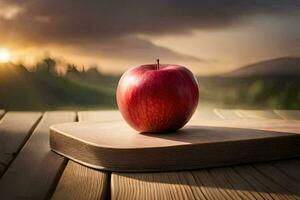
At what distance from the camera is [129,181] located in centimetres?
77

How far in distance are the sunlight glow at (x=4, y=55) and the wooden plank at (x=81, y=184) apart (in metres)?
1.66

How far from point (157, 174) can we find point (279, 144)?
254 mm

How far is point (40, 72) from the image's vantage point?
2484mm

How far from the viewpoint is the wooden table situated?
0.69m

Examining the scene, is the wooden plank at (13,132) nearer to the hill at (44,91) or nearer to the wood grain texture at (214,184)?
the wood grain texture at (214,184)

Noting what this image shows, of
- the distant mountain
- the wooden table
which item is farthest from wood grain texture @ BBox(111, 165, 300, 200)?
the distant mountain

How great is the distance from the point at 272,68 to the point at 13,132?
1.77 m

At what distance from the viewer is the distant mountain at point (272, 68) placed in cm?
265

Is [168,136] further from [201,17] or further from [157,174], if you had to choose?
[201,17]

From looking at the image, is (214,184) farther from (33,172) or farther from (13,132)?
(13,132)

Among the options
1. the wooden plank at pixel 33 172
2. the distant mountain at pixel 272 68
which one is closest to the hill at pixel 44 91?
the distant mountain at pixel 272 68

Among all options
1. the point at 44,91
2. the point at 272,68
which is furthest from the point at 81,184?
the point at 272,68

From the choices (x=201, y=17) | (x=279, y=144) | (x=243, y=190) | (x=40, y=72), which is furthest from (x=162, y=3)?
(x=243, y=190)

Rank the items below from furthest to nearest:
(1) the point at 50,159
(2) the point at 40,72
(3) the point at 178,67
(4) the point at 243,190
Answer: (2) the point at 40,72 → (3) the point at 178,67 → (1) the point at 50,159 → (4) the point at 243,190
